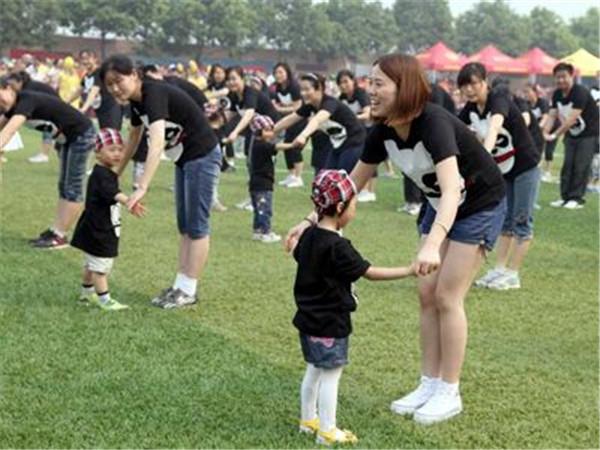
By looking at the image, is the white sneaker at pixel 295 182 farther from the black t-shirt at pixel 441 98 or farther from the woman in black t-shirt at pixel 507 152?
the woman in black t-shirt at pixel 507 152

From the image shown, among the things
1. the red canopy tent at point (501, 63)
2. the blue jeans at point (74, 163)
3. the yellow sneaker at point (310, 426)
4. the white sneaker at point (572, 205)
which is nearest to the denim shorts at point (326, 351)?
the yellow sneaker at point (310, 426)

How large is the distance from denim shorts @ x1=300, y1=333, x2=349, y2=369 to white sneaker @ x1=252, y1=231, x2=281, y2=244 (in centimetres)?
572

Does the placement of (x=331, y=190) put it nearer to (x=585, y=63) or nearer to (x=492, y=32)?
(x=585, y=63)

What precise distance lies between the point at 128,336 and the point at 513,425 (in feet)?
8.64

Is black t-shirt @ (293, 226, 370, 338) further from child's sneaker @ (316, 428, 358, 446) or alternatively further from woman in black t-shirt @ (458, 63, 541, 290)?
woman in black t-shirt @ (458, 63, 541, 290)

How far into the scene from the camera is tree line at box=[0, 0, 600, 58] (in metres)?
64.1

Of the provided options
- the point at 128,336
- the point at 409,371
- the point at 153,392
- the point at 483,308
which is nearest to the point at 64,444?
the point at 153,392

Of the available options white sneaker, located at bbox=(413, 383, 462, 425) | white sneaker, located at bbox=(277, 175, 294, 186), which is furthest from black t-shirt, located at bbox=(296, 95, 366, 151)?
white sneaker, located at bbox=(413, 383, 462, 425)

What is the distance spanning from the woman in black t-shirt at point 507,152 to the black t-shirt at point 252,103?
408 cm

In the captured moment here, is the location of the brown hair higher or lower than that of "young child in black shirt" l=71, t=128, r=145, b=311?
higher

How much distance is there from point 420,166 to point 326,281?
0.78 metres

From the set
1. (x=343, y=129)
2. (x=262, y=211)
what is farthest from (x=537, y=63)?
(x=262, y=211)

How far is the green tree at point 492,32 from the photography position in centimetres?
10169

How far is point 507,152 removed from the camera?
7.73 m
